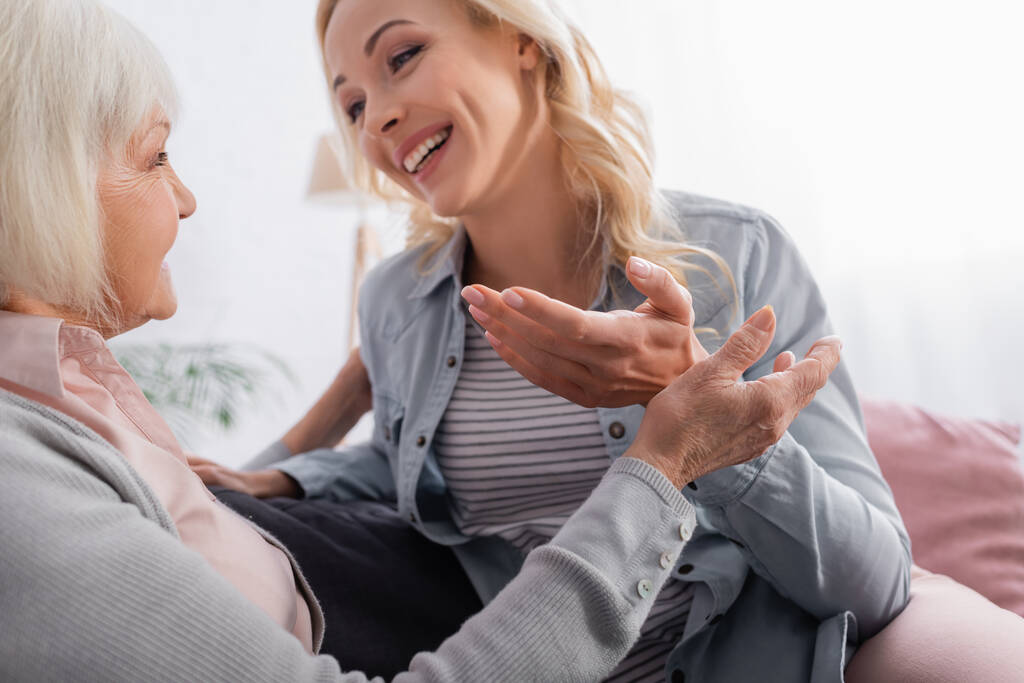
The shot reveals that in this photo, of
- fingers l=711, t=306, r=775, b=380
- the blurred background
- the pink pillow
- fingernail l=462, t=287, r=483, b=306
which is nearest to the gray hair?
fingernail l=462, t=287, r=483, b=306

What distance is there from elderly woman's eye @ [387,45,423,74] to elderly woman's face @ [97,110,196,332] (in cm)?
48

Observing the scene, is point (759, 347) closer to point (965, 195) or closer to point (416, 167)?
point (416, 167)

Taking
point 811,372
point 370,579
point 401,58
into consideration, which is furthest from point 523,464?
point 401,58

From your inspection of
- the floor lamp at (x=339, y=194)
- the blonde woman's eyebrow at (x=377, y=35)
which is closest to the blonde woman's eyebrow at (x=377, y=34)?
the blonde woman's eyebrow at (x=377, y=35)

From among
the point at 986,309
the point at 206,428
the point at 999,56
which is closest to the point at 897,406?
the point at 986,309

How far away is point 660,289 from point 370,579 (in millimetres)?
637

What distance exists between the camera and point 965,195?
2455 mm

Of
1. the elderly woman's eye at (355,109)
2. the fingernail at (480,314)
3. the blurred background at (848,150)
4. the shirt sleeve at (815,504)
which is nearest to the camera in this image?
the fingernail at (480,314)

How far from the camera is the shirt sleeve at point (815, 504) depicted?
0.90 meters

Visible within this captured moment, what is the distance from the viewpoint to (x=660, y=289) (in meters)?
0.75

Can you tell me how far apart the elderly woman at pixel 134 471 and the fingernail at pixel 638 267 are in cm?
12

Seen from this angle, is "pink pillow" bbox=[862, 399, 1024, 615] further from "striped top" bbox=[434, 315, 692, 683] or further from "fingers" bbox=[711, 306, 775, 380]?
"fingers" bbox=[711, 306, 775, 380]

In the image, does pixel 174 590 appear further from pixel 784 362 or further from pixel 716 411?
pixel 784 362

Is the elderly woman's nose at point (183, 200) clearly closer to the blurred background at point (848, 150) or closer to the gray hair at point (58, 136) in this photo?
the gray hair at point (58, 136)
